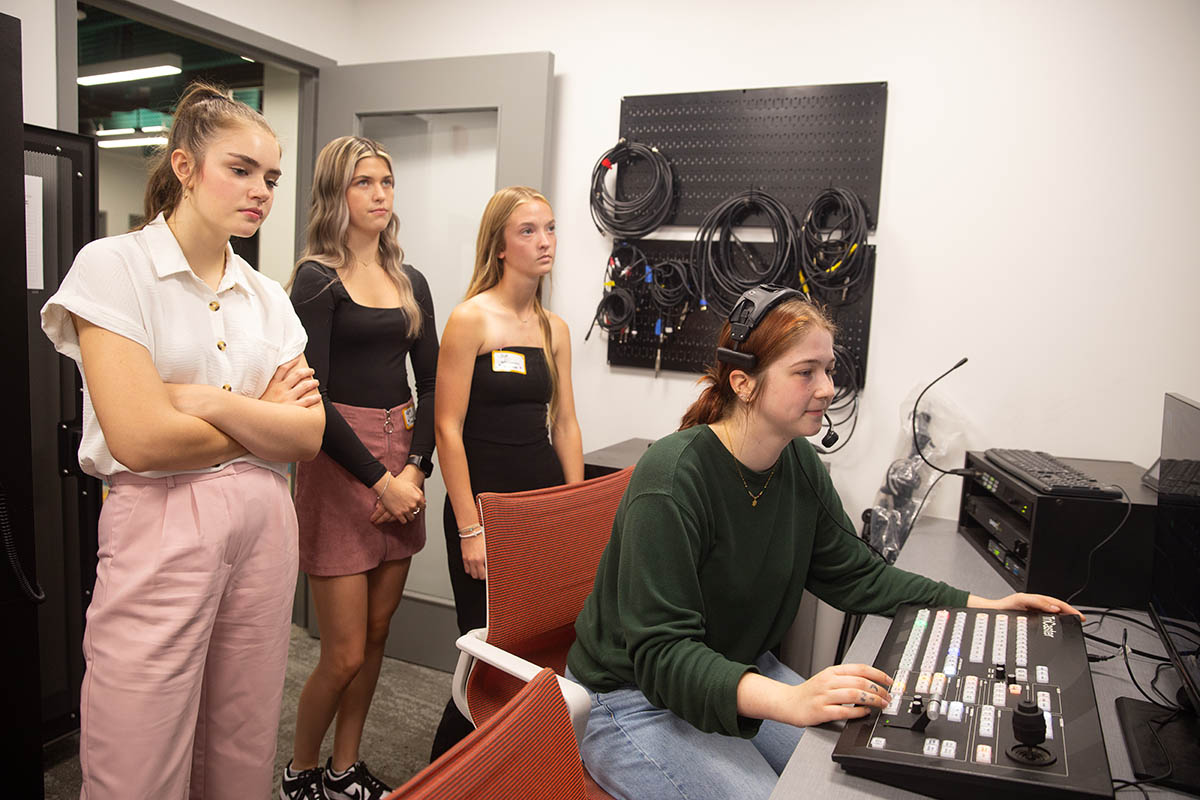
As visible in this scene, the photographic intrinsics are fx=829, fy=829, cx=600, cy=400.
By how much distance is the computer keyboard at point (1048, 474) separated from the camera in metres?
1.76

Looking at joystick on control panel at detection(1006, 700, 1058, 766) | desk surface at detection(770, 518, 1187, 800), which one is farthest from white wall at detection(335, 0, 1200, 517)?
joystick on control panel at detection(1006, 700, 1058, 766)

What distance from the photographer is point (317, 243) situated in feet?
7.02

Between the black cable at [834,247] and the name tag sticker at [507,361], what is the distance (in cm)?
101

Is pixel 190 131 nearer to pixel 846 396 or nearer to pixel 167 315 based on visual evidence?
pixel 167 315

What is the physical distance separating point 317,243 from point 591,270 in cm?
114

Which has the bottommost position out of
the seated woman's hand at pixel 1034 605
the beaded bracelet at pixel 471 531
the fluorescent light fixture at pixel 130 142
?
the beaded bracelet at pixel 471 531

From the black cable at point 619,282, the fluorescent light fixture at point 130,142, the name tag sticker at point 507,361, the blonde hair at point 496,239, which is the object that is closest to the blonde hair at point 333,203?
the blonde hair at point 496,239

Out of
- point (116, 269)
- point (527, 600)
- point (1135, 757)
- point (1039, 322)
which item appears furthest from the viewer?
point (1039, 322)

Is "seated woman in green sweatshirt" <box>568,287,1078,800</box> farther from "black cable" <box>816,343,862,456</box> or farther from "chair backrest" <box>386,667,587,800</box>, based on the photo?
"black cable" <box>816,343,862,456</box>

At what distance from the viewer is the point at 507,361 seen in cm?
222

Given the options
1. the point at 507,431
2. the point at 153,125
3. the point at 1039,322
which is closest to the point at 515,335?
the point at 507,431

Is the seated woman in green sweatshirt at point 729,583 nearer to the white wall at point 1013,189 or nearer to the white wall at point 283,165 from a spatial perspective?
the white wall at point 1013,189

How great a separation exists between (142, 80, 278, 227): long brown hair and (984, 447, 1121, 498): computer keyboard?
1.78 m

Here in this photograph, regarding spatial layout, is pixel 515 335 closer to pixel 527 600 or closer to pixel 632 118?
pixel 527 600
